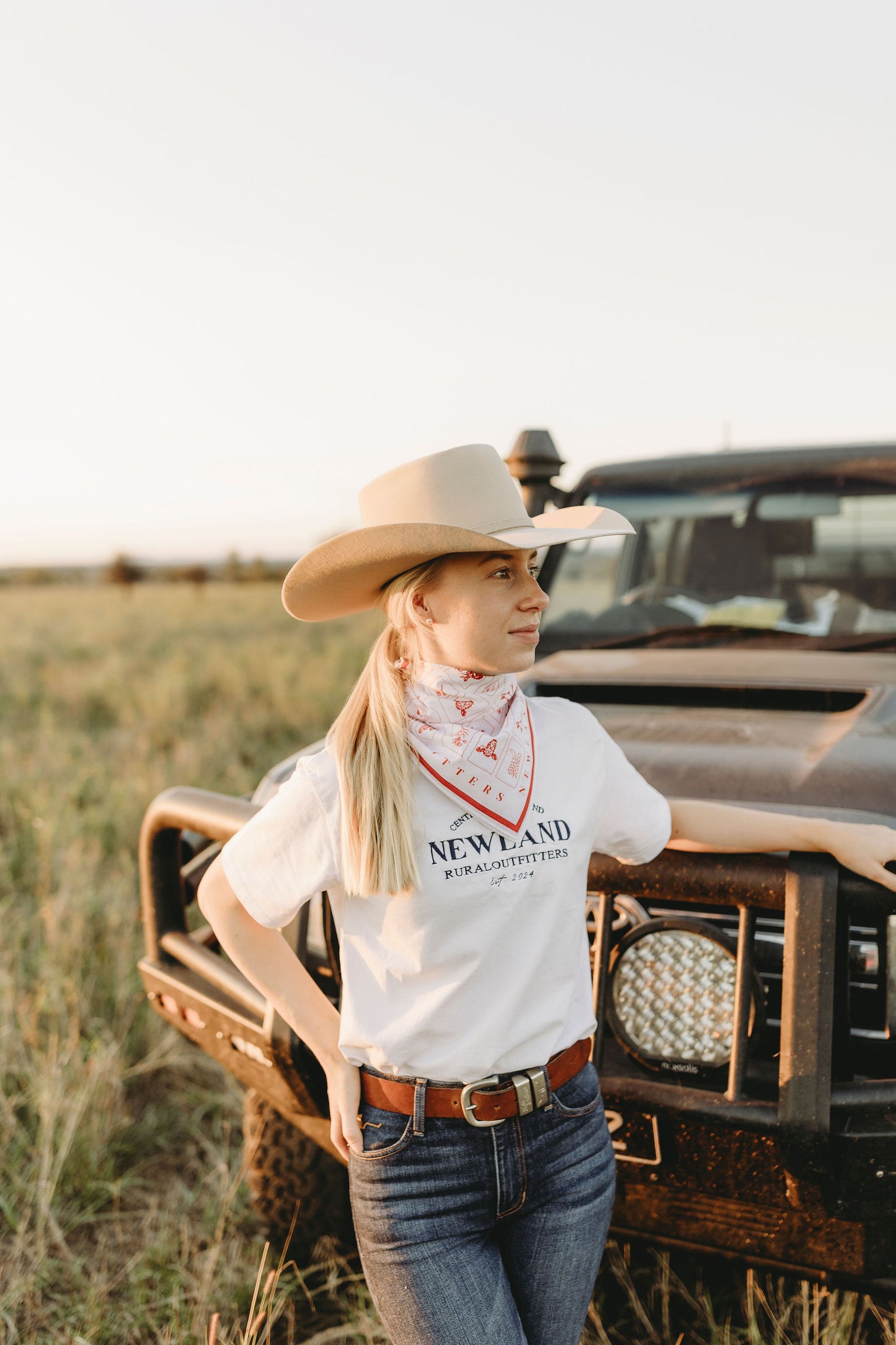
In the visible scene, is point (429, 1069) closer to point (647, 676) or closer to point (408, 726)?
point (408, 726)

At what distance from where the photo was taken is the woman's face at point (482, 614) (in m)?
1.55

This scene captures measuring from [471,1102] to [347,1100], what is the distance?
0.66ft

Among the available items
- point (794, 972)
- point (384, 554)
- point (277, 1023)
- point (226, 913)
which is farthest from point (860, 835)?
point (277, 1023)

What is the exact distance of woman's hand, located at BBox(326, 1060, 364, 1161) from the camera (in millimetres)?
1562

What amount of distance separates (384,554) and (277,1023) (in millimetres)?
992

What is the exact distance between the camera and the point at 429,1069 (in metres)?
1.51

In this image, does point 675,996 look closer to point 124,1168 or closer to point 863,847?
point 863,847

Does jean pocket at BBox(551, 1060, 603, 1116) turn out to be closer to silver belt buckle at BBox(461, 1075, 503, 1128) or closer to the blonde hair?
silver belt buckle at BBox(461, 1075, 503, 1128)

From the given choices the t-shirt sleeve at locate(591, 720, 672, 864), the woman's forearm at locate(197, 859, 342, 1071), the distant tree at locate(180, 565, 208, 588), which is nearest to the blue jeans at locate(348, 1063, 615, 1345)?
the woman's forearm at locate(197, 859, 342, 1071)

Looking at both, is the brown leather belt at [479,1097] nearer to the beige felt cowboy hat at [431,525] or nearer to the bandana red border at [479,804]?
the bandana red border at [479,804]

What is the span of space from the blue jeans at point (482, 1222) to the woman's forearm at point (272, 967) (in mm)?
142

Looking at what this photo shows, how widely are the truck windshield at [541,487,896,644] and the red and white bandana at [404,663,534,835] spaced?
1710 millimetres

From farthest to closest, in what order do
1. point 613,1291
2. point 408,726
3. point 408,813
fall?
point 613,1291 < point 408,726 < point 408,813

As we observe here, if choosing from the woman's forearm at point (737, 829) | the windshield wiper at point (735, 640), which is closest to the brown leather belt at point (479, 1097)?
the woman's forearm at point (737, 829)
